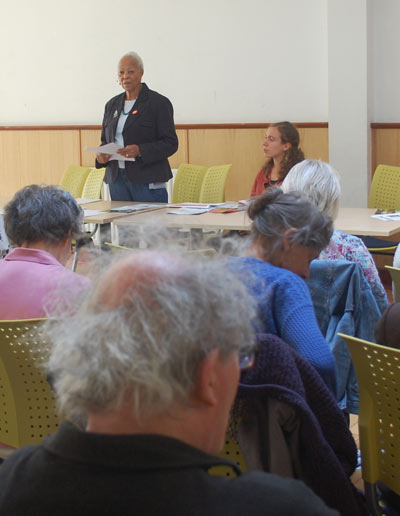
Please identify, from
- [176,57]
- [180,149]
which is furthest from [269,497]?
[176,57]

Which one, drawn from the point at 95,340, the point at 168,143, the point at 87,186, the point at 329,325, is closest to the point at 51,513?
the point at 95,340

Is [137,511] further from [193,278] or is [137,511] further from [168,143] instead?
[168,143]

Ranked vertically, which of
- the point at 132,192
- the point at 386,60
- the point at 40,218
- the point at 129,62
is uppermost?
the point at 386,60

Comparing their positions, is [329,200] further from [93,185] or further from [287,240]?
[93,185]

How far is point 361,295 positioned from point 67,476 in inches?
80.2

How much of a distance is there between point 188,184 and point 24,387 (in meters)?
4.73

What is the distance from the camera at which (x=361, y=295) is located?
2.90 meters

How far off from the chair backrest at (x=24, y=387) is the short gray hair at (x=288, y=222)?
75cm

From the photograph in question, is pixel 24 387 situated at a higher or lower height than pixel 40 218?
lower

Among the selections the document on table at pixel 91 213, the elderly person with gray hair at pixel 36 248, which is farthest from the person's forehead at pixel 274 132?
the elderly person with gray hair at pixel 36 248

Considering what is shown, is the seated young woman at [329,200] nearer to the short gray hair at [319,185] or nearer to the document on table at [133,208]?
the short gray hair at [319,185]

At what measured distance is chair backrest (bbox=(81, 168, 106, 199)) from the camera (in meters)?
7.04

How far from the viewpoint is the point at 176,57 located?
8.35m

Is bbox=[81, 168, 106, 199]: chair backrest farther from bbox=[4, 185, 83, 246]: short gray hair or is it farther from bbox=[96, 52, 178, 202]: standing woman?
bbox=[4, 185, 83, 246]: short gray hair
